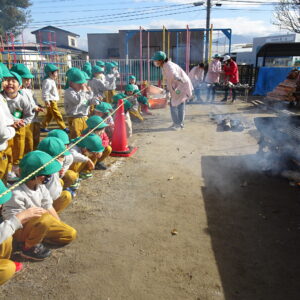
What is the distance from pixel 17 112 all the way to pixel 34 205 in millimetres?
2211

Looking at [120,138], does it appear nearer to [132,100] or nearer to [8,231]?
[132,100]

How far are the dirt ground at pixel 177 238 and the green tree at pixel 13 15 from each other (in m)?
38.5

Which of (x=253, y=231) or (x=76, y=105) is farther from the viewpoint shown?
(x=76, y=105)

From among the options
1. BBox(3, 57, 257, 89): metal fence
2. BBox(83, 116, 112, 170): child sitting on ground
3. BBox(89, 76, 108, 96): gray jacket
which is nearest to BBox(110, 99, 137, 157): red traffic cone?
BBox(83, 116, 112, 170): child sitting on ground

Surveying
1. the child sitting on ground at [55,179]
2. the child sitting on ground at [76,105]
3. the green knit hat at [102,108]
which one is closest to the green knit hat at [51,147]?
the child sitting on ground at [55,179]

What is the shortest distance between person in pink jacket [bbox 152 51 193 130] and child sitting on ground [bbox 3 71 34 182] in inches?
141

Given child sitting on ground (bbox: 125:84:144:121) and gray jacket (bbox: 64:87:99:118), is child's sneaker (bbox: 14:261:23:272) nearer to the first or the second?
gray jacket (bbox: 64:87:99:118)

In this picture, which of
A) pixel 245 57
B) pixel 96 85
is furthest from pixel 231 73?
pixel 245 57

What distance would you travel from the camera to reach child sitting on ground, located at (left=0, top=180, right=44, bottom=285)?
226 cm

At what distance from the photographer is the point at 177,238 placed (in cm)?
305

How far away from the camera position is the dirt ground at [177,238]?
A: 2389 millimetres

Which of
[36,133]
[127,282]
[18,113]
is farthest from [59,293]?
[36,133]

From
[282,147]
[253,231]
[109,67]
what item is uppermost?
[109,67]

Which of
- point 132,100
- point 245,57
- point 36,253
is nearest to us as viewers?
point 36,253
